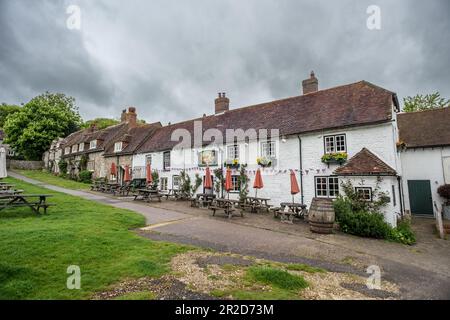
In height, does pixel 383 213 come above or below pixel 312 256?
above

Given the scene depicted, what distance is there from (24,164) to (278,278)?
185 ft

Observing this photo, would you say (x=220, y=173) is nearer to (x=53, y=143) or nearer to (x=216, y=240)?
(x=216, y=240)

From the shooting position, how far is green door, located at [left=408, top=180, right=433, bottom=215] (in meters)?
16.4

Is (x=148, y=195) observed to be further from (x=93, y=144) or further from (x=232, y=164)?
(x=93, y=144)

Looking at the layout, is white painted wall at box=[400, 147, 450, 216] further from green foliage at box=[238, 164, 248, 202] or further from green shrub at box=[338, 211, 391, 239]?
green foliage at box=[238, 164, 248, 202]

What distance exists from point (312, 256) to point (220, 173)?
11.8 meters

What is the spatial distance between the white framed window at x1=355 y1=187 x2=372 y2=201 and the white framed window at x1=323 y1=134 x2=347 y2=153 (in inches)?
108

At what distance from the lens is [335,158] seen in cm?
1326

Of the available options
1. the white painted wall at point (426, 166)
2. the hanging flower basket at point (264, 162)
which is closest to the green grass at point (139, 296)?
the hanging flower basket at point (264, 162)

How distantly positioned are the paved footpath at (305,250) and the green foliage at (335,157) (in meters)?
5.06

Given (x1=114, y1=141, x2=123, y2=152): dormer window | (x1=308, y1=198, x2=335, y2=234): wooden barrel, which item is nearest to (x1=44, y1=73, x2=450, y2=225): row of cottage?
(x1=308, y1=198, x2=335, y2=234): wooden barrel

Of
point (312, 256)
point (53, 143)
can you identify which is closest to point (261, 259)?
point (312, 256)
